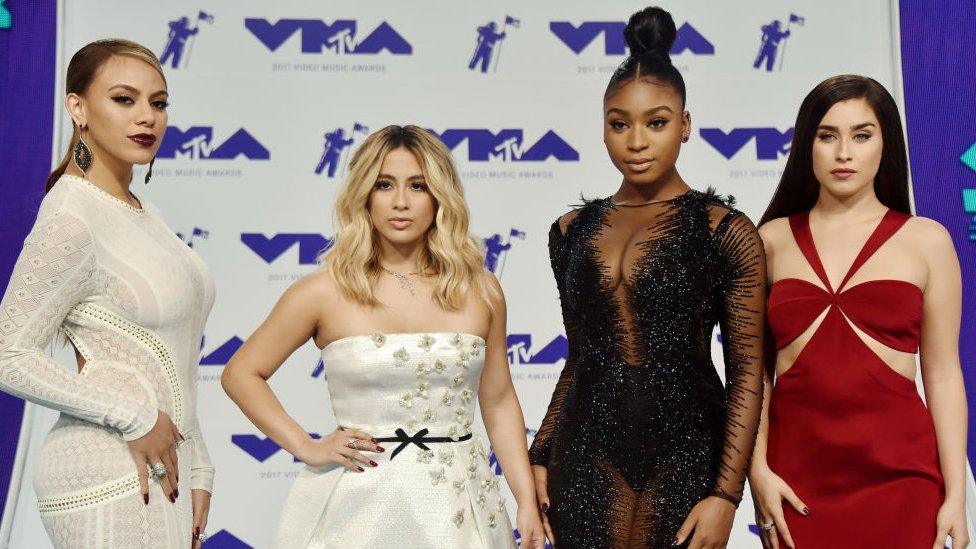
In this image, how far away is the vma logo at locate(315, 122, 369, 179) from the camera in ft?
14.9

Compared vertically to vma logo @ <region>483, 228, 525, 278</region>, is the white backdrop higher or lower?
higher

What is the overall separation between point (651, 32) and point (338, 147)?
2.30 meters

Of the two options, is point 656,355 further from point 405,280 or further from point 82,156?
point 82,156

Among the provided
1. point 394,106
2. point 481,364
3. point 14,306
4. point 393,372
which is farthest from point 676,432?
point 394,106

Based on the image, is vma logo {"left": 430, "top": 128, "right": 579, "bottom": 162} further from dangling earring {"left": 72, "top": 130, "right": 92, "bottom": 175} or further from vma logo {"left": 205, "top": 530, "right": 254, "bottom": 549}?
dangling earring {"left": 72, "top": 130, "right": 92, "bottom": 175}

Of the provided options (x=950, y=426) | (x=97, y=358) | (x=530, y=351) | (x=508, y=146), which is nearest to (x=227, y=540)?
(x=530, y=351)

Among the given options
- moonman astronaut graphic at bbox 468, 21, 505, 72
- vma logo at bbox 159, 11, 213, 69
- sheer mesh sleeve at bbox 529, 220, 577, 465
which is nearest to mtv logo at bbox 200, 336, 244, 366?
vma logo at bbox 159, 11, 213, 69

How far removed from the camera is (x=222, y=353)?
14.6 feet

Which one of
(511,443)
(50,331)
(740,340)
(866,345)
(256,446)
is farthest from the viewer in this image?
(256,446)

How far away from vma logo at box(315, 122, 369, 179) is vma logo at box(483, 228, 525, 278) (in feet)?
2.26

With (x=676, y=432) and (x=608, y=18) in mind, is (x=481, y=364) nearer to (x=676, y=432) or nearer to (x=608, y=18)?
(x=676, y=432)

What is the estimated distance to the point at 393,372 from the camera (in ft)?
7.91

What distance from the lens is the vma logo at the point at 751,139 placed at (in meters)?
4.58

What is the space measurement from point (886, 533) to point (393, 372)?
1.16m
